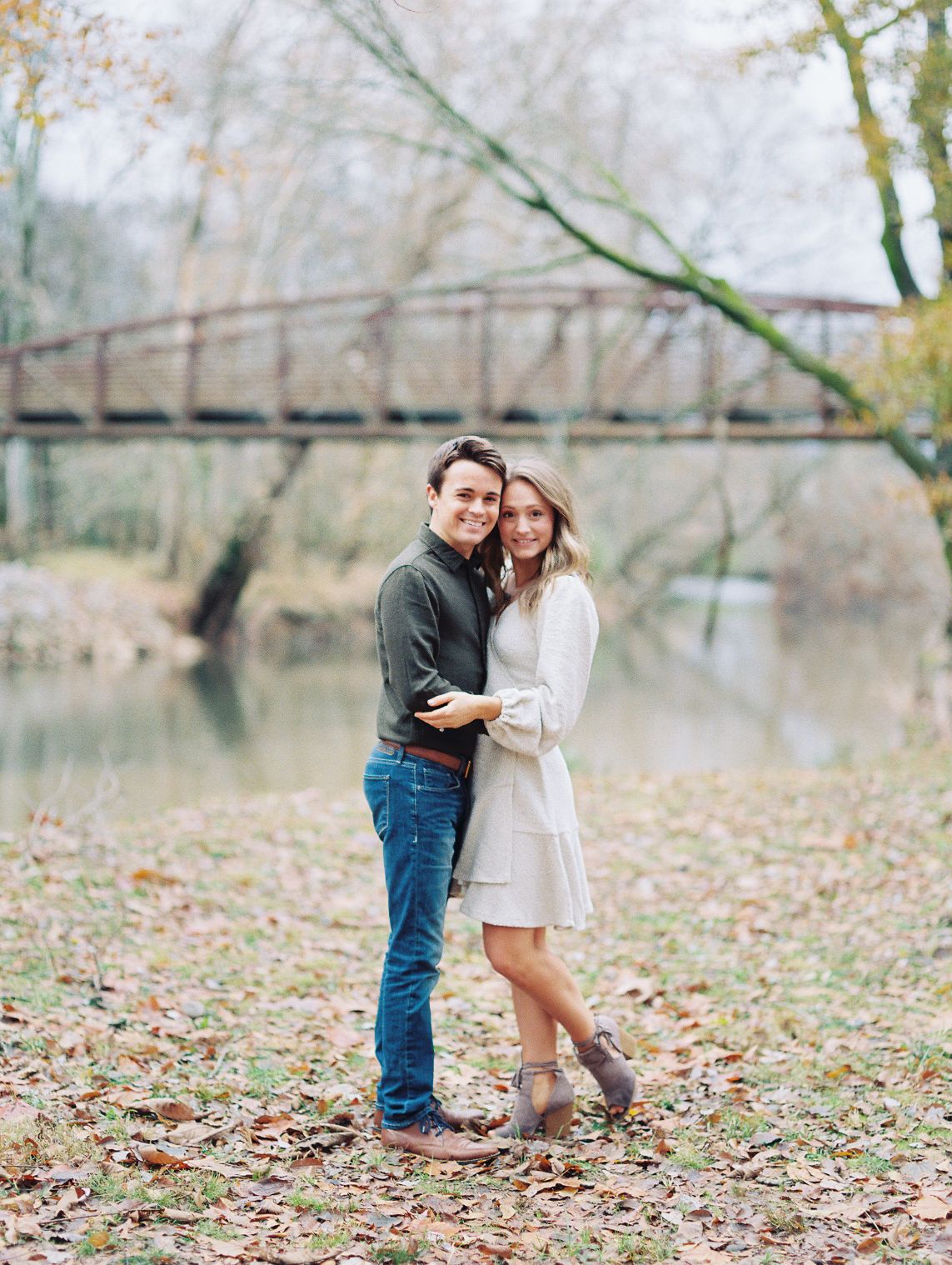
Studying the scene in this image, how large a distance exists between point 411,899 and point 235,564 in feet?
74.3

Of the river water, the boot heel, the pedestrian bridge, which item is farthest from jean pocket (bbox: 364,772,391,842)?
the pedestrian bridge

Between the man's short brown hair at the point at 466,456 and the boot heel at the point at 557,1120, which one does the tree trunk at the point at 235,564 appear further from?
the boot heel at the point at 557,1120

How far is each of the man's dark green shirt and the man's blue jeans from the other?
11 cm

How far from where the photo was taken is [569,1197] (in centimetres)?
347

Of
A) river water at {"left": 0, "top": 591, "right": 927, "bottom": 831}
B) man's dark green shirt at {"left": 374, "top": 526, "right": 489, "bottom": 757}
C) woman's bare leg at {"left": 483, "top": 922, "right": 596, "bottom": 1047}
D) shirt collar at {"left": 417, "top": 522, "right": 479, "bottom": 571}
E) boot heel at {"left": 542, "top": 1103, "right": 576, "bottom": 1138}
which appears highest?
→ shirt collar at {"left": 417, "top": 522, "right": 479, "bottom": 571}

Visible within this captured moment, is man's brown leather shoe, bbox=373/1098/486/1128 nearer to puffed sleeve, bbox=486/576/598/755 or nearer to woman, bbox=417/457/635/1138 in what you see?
woman, bbox=417/457/635/1138

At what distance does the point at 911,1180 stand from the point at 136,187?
86.9ft

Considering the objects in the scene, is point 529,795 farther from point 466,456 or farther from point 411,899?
point 466,456

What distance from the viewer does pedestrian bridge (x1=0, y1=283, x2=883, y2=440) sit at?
61.2 feet

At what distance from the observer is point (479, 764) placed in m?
3.83

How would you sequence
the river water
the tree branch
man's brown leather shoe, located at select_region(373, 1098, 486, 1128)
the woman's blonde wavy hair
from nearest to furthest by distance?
the woman's blonde wavy hair < man's brown leather shoe, located at select_region(373, 1098, 486, 1128) < the tree branch < the river water

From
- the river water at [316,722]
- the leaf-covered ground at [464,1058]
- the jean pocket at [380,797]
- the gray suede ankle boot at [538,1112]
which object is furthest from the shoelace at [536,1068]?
the river water at [316,722]

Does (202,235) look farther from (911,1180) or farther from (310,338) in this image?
(911,1180)

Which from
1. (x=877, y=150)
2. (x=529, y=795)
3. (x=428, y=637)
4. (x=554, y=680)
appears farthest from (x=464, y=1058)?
(x=877, y=150)
